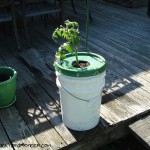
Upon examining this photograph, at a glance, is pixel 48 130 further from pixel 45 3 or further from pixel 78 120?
pixel 45 3

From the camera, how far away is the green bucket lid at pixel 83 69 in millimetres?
2131

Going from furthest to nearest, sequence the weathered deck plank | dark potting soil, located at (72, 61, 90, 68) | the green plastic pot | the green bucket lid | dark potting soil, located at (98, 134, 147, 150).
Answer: dark potting soil, located at (98, 134, 147, 150) → the green plastic pot → the weathered deck plank → dark potting soil, located at (72, 61, 90, 68) → the green bucket lid

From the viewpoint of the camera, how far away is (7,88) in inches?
105

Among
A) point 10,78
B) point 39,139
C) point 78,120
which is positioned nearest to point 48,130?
point 39,139

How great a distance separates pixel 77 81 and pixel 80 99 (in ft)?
0.59

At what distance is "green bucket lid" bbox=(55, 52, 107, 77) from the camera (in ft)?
6.99

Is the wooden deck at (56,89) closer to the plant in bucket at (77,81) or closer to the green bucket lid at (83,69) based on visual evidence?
the plant in bucket at (77,81)

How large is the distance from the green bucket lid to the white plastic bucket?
0.04m

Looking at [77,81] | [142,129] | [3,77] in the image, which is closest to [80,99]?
[77,81]

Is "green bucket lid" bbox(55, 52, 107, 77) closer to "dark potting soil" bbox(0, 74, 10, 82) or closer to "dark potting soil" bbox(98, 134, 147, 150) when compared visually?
"dark potting soil" bbox(0, 74, 10, 82)

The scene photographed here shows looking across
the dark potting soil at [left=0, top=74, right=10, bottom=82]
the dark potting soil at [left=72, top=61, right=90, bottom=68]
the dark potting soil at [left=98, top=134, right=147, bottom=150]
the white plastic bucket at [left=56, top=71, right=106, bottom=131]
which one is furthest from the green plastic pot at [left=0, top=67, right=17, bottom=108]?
the dark potting soil at [left=98, top=134, right=147, bottom=150]

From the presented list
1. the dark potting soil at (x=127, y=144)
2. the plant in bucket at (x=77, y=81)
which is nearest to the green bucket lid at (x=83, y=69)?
the plant in bucket at (x=77, y=81)

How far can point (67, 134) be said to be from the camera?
2.40 meters

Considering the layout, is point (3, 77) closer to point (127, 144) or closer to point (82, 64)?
point (82, 64)
